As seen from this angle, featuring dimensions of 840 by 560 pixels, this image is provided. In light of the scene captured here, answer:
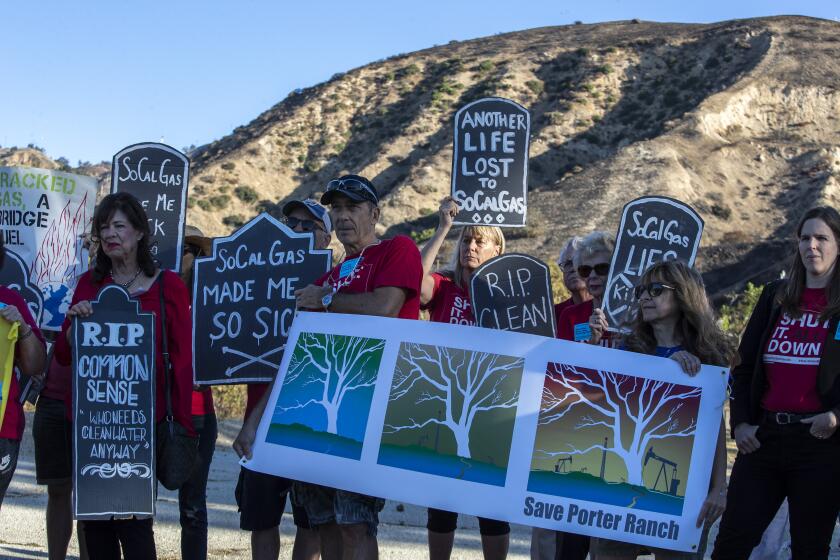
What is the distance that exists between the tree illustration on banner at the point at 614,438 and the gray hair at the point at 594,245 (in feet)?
4.85

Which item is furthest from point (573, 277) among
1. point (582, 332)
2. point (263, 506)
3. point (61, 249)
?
point (61, 249)

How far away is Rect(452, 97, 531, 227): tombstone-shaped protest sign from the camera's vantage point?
21.9 feet

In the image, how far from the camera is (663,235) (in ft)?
19.9

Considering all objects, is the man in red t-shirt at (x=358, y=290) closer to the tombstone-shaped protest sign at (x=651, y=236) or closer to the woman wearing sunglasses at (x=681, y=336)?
the woman wearing sunglasses at (x=681, y=336)

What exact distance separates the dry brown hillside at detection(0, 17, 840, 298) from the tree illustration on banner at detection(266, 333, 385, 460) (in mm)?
33027

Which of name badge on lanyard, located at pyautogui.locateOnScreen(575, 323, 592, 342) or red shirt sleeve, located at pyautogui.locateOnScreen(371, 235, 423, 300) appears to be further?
name badge on lanyard, located at pyautogui.locateOnScreen(575, 323, 592, 342)

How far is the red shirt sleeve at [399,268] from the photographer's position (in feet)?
15.3

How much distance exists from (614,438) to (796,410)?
0.80 m

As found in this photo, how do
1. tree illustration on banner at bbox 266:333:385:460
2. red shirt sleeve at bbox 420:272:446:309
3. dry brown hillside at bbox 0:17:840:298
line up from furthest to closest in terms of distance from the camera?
dry brown hillside at bbox 0:17:840:298, red shirt sleeve at bbox 420:272:446:309, tree illustration on banner at bbox 266:333:385:460

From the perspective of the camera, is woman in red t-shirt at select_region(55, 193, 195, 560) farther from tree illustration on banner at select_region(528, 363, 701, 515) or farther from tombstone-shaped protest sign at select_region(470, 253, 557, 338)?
tombstone-shaped protest sign at select_region(470, 253, 557, 338)

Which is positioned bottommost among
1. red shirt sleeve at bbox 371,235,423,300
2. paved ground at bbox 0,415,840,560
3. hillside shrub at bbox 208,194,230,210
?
paved ground at bbox 0,415,840,560

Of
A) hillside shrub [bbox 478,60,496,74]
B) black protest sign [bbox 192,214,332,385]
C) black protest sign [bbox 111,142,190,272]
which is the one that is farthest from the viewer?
hillside shrub [bbox 478,60,496,74]

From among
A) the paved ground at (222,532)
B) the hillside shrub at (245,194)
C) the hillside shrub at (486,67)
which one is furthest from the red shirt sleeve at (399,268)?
the hillside shrub at (486,67)

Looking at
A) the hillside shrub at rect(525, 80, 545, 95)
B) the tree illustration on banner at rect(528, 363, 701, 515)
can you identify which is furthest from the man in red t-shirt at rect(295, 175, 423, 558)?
the hillside shrub at rect(525, 80, 545, 95)
